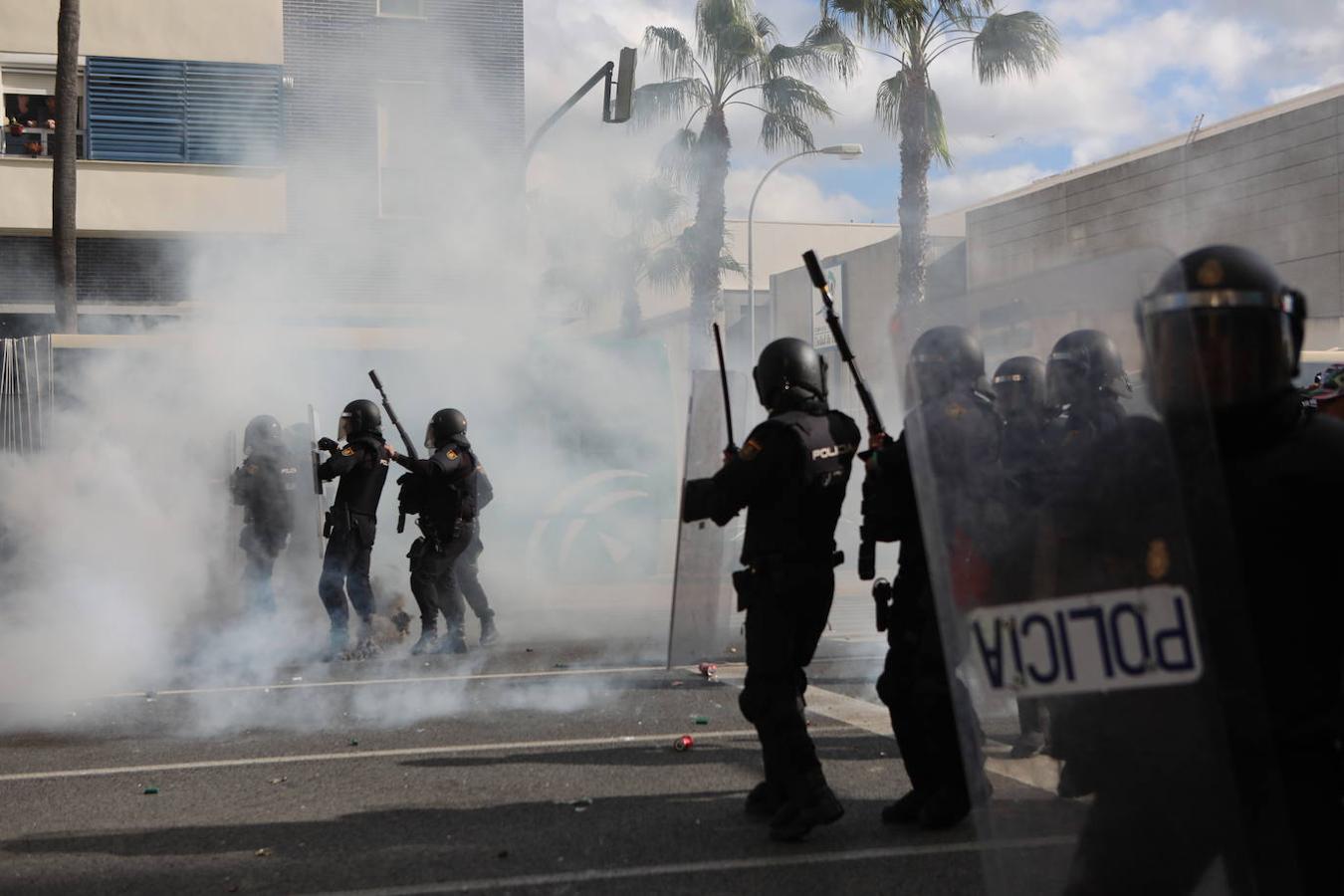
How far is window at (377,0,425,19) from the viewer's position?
15.8 m

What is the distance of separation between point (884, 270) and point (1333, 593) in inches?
1195

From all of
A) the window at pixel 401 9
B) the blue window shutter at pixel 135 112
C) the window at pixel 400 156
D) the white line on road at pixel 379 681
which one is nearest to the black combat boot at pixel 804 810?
the white line on road at pixel 379 681

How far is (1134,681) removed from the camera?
1.90 metres

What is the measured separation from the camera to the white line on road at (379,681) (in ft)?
25.4

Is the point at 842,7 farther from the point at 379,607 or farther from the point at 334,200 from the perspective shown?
the point at 379,607

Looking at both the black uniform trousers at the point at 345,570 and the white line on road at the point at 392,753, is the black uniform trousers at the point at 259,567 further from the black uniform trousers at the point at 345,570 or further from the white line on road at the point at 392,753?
the white line on road at the point at 392,753

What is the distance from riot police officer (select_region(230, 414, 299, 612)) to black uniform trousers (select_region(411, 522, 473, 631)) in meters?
1.38

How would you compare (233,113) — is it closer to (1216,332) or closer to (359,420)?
Result: (359,420)

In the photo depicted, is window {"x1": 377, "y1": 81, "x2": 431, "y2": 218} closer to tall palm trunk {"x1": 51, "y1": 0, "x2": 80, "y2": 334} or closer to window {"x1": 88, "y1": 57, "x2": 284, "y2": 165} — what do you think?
window {"x1": 88, "y1": 57, "x2": 284, "y2": 165}

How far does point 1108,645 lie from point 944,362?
525 mm

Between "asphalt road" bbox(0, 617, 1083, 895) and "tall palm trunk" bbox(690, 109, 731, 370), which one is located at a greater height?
"tall palm trunk" bbox(690, 109, 731, 370)

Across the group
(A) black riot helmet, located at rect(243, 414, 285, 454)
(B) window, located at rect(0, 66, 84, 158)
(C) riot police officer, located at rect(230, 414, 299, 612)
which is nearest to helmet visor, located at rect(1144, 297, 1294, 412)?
(C) riot police officer, located at rect(230, 414, 299, 612)

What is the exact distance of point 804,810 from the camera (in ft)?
14.2

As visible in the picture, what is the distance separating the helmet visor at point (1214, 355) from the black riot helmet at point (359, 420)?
298 inches
